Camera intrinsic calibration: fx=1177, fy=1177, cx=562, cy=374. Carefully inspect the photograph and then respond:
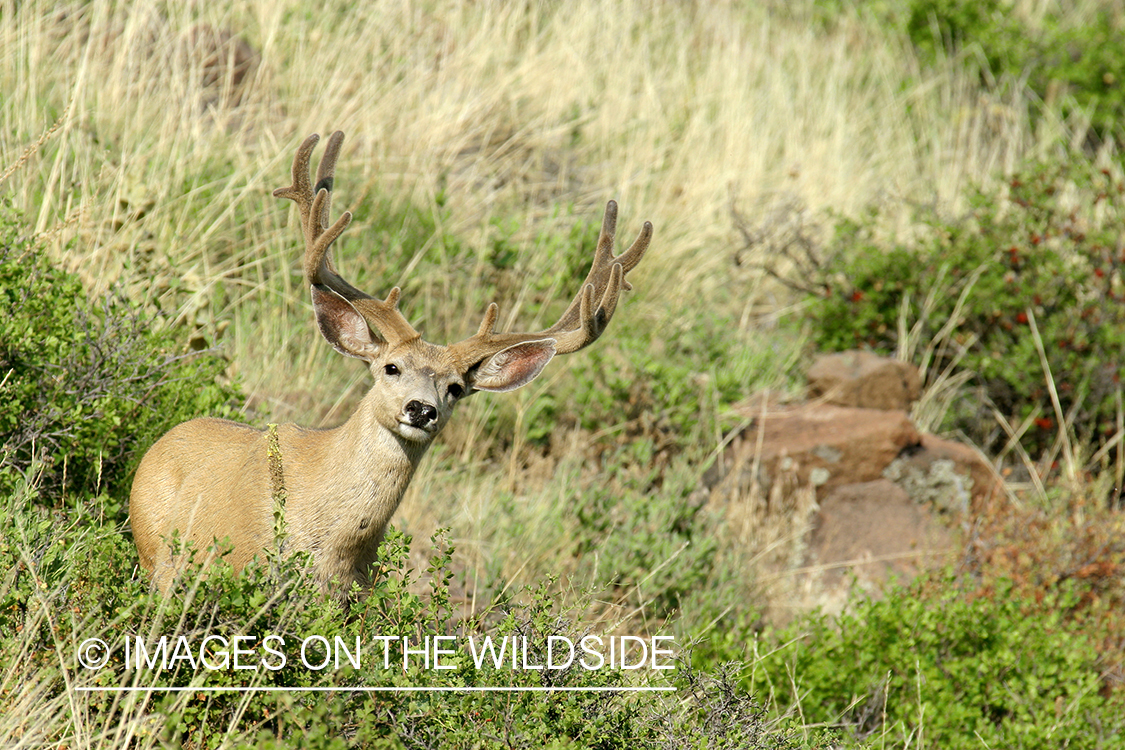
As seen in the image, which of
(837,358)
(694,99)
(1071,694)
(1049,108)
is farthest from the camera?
(1049,108)

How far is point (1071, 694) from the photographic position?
219 inches

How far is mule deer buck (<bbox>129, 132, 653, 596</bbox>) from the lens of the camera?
4.23m

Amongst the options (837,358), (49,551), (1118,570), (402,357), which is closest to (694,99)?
(837,358)

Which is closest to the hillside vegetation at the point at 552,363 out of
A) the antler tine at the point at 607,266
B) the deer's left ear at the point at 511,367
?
the deer's left ear at the point at 511,367

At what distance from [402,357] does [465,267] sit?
11.5 feet

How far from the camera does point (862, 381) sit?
8.09 meters

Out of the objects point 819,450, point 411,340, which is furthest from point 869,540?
point 411,340

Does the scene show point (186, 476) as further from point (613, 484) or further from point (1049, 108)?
point (1049, 108)

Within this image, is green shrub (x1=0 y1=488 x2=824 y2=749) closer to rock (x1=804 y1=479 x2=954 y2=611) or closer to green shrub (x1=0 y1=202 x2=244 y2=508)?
green shrub (x1=0 y1=202 x2=244 y2=508)

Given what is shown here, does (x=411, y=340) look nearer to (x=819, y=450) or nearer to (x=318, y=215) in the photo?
(x=318, y=215)

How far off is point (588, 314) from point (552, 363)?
3133mm

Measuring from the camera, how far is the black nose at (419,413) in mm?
4176

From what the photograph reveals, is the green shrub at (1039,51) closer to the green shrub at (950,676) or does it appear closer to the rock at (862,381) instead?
the rock at (862,381)

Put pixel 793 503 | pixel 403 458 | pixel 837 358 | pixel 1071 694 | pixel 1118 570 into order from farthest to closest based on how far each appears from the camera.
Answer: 1. pixel 837 358
2. pixel 793 503
3. pixel 1118 570
4. pixel 1071 694
5. pixel 403 458
